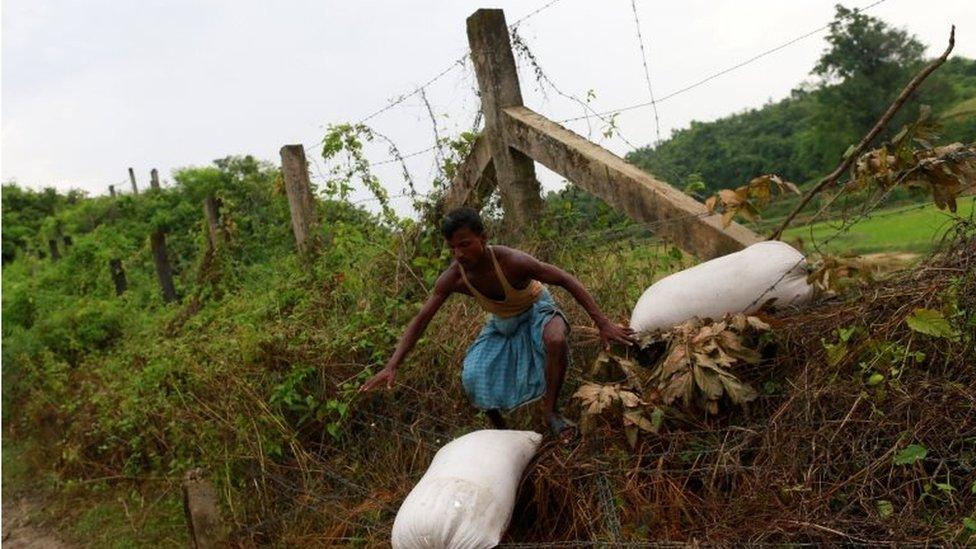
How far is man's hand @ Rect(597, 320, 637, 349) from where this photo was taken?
3.46 meters

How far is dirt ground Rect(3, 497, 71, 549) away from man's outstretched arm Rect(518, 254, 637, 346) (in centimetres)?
384

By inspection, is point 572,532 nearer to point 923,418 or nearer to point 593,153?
point 923,418

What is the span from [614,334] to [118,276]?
10.2 m

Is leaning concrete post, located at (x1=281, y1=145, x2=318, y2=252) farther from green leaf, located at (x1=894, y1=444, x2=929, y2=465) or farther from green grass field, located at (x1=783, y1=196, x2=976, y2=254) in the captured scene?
green leaf, located at (x1=894, y1=444, x2=929, y2=465)

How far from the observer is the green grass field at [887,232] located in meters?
3.39

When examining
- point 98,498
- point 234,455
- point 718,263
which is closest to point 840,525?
point 718,263

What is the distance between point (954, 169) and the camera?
3219 mm

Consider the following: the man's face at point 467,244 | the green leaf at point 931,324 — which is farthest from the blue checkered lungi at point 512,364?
the green leaf at point 931,324

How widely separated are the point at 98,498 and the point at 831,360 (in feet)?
17.2

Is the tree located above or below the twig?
above

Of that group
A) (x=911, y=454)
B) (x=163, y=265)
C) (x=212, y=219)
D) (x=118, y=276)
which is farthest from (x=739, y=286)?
(x=118, y=276)

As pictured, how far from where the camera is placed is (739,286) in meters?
3.38

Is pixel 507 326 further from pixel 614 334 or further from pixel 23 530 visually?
pixel 23 530

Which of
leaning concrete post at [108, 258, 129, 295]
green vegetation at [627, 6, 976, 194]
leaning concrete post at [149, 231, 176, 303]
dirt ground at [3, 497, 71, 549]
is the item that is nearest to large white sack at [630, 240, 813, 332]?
dirt ground at [3, 497, 71, 549]
